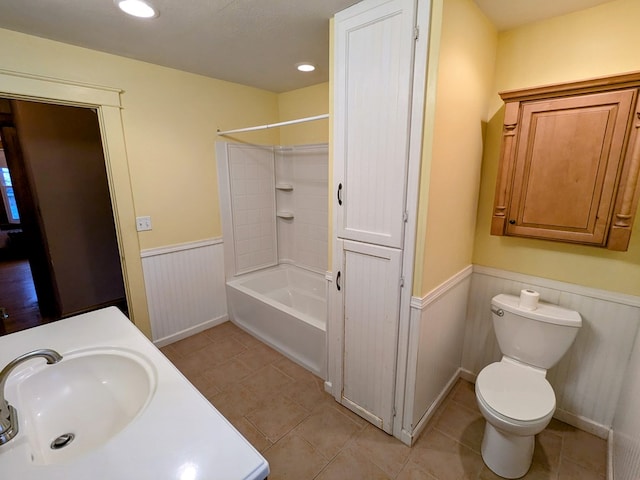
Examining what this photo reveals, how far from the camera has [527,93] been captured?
161cm

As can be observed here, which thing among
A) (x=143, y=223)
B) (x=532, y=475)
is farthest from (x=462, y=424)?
(x=143, y=223)

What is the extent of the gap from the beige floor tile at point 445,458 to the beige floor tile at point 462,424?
47 millimetres

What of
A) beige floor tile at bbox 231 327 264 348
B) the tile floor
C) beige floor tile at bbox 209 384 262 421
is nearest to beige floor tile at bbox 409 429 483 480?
the tile floor

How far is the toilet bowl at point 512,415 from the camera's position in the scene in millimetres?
1397

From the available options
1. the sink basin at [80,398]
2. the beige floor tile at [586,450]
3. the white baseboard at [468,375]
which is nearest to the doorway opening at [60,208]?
the sink basin at [80,398]

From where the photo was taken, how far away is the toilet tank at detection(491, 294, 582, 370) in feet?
5.37

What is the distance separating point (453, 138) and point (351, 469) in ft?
5.88

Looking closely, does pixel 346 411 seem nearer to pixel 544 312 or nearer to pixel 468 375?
pixel 468 375

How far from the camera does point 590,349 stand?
1.72 m

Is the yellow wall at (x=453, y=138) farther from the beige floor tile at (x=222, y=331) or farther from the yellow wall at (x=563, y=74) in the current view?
the beige floor tile at (x=222, y=331)

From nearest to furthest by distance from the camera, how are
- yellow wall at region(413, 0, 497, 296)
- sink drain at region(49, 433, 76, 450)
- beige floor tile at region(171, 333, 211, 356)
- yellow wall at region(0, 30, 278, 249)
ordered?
sink drain at region(49, 433, 76, 450)
yellow wall at region(413, 0, 497, 296)
yellow wall at region(0, 30, 278, 249)
beige floor tile at region(171, 333, 211, 356)

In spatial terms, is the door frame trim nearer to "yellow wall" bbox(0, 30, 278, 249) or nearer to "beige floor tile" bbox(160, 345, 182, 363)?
"yellow wall" bbox(0, 30, 278, 249)

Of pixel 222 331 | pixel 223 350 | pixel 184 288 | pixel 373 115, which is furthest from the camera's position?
pixel 222 331

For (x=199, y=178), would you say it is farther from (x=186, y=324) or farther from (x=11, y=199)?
(x=11, y=199)
